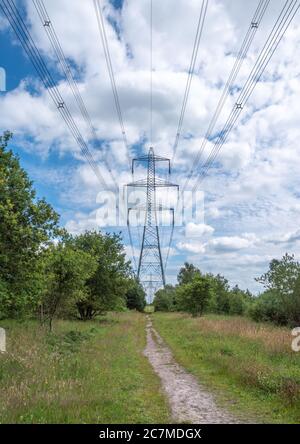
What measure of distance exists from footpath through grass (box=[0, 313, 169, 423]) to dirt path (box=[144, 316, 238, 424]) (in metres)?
0.33

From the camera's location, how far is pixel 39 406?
9281 millimetres

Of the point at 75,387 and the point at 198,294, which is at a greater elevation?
the point at 198,294

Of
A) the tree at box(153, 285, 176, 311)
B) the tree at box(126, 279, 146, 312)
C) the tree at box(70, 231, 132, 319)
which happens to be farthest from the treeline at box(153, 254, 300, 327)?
the tree at box(153, 285, 176, 311)

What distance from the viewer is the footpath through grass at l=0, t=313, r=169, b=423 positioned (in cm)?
907

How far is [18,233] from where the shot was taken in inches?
697

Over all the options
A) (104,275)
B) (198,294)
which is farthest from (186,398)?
(198,294)

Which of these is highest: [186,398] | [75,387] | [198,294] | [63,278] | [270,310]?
[63,278]

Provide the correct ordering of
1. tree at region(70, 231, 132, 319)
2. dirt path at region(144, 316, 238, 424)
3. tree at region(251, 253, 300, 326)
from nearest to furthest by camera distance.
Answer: dirt path at region(144, 316, 238, 424) < tree at region(251, 253, 300, 326) < tree at region(70, 231, 132, 319)

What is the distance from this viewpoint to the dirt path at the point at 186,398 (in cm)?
974

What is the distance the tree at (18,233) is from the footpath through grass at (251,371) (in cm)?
781

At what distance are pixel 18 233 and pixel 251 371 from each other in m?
10.3

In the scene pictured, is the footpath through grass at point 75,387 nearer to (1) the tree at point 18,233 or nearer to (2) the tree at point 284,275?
(1) the tree at point 18,233

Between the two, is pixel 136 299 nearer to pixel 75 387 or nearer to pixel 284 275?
pixel 284 275

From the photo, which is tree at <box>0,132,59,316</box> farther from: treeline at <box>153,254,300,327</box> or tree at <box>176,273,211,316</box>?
tree at <box>176,273,211,316</box>
